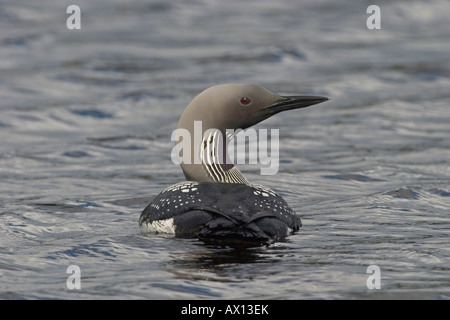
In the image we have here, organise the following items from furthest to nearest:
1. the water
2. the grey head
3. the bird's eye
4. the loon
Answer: the bird's eye → the grey head → the loon → the water

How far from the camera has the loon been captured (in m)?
5.35

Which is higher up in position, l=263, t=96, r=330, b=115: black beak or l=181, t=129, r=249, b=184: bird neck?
l=263, t=96, r=330, b=115: black beak

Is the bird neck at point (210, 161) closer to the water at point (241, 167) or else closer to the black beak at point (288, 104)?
the black beak at point (288, 104)

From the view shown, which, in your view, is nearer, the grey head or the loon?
the loon

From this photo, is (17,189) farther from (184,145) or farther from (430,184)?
(430,184)

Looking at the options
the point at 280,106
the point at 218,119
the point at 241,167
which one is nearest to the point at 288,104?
the point at 280,106

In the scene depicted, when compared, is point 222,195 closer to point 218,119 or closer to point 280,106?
point 218,119

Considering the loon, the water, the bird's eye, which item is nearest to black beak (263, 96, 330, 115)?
the loon

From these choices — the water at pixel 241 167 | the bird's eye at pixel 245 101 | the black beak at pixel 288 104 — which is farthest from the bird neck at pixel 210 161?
the water at pixel 241 167

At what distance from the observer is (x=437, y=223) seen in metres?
6.32

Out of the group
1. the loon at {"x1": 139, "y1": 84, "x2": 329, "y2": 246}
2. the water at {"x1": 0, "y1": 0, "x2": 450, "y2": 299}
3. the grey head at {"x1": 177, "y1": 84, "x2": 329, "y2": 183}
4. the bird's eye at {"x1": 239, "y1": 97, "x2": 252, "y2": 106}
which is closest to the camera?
the water at {"x1": 0, "y1": 0, "x2": 450, "y2": 299}

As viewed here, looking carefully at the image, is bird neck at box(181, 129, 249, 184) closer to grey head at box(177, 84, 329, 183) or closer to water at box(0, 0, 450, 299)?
grey head at box(177, 84, 329, 183)
